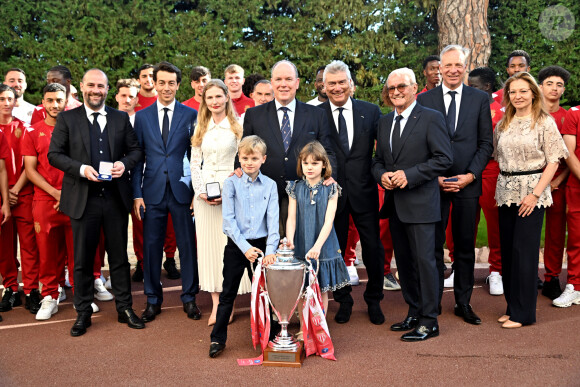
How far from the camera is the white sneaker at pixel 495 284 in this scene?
6223mm

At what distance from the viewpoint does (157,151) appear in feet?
18.5

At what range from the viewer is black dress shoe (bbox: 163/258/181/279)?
738cm

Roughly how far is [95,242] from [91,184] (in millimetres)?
504

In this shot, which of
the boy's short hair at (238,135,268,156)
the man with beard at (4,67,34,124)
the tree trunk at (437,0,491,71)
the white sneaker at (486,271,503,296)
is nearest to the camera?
the boy's short hair at (238,135,268,156)

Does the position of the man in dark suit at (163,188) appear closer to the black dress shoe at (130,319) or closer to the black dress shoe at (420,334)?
the black dress shoe at (130,319)

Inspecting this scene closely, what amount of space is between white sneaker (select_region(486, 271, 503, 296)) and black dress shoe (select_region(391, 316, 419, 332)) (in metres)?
1.43

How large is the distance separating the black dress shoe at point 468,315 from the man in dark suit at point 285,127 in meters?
1.66

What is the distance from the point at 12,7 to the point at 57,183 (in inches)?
269

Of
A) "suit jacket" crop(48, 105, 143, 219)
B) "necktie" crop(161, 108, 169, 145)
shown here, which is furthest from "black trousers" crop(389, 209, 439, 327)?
"suit jacket" crop(48, 105, 143, 219)

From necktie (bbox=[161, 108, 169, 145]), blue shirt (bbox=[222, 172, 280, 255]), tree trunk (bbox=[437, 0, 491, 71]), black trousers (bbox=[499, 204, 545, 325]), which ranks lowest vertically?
black trousers (bbox=[499, 204, 545, 325])

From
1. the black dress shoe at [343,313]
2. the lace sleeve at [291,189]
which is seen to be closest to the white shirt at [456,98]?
the lace sleeve at [291,189]

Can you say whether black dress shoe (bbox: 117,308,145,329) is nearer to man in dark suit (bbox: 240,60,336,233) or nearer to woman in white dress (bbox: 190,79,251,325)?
woman in white dress (bbox: 190,79,251,325)

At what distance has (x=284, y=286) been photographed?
448 centimetres

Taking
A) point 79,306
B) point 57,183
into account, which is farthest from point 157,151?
point 79,306
